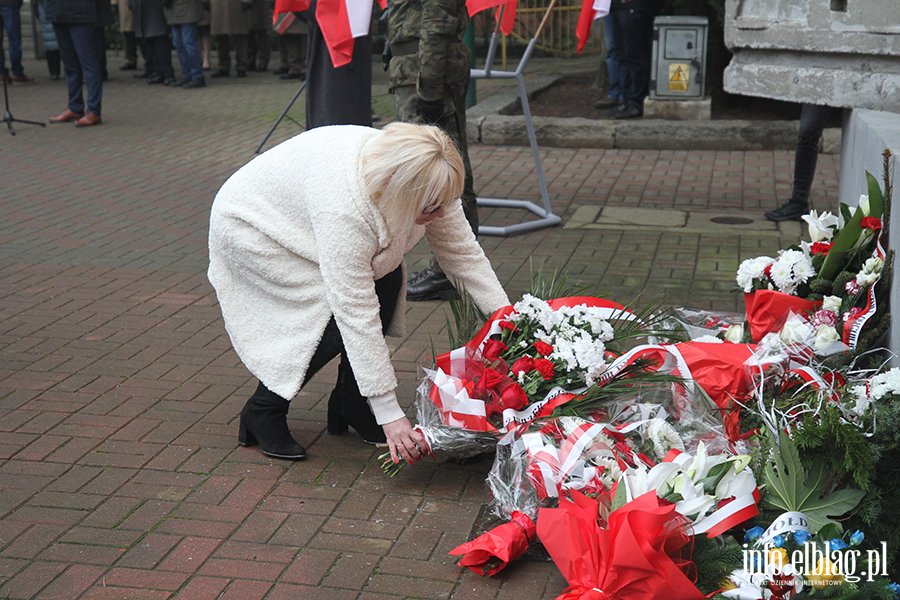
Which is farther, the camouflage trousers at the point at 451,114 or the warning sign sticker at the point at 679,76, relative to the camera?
the warning sign sticker at the point at 679,76

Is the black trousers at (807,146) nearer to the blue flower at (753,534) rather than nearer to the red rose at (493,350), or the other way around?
the red rose at (493,350)

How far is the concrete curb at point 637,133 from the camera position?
328 inches

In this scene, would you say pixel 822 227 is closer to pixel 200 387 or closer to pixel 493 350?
pixel 493 350

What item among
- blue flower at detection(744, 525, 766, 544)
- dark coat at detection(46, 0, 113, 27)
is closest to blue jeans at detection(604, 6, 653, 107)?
dark coat at detection(46, 0, 113, 27)

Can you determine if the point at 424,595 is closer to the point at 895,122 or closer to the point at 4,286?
Answer: the point at 895,122

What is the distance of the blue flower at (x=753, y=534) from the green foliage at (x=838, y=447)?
223 mm

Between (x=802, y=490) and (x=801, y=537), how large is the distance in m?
0.17

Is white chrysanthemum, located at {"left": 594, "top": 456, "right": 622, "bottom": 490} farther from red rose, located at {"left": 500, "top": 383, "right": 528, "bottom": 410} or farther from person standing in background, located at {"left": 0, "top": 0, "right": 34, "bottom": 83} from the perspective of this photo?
person standing in background, located at {"left": 0, "top": 0, "right": 34, "bottom": 83}

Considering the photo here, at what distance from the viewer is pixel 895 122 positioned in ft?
13.4

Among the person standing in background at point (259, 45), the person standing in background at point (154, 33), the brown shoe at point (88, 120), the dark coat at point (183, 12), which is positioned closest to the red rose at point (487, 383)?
the brown shoe at point (88, 120)

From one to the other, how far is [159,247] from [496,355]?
3539 millimetres

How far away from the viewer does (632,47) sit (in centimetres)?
919

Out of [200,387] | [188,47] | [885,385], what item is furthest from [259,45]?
[885,385]

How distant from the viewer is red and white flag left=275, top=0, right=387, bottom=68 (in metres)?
4.98
